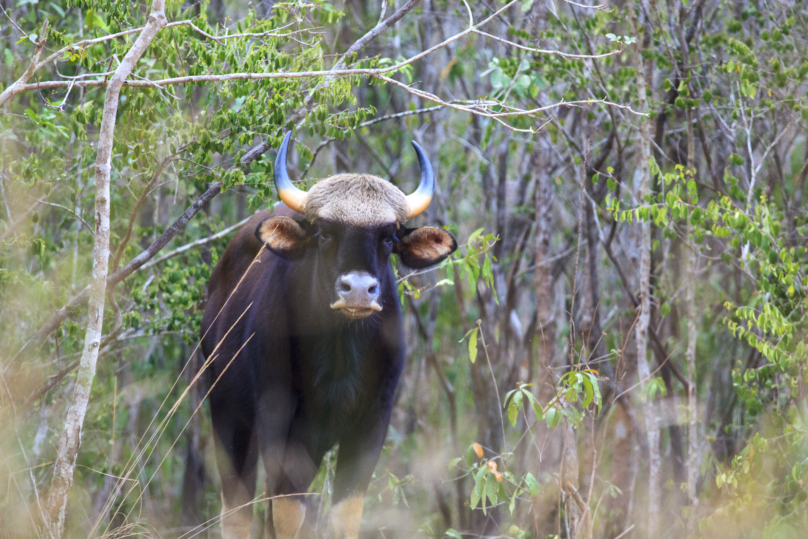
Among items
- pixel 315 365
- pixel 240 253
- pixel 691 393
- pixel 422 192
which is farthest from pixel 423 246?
pixel 691 393

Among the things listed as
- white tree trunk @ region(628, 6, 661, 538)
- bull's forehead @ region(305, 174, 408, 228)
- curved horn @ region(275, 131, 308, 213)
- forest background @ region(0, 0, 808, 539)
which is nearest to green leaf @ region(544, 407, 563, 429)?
forest background @ region(0, 0, 808, 539)

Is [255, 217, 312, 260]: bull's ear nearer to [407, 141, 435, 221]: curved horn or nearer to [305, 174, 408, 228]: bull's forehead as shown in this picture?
[305, 174, 408, 228]: bull's forehead

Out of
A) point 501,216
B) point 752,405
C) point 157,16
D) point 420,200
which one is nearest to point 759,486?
point 752,405

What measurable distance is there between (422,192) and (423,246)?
337 mm

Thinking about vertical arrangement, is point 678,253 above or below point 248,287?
below

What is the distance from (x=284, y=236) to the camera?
13.6ft

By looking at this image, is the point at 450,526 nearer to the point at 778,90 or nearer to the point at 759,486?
the point at 759,486

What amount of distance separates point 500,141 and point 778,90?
8.55ft

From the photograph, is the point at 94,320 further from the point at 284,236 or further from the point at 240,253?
the point at 240,253

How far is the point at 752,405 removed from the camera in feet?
17.2

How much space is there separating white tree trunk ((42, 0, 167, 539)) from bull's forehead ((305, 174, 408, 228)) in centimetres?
113

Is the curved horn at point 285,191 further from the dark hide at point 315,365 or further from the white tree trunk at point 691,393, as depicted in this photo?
the white tree trunk at point 691,393

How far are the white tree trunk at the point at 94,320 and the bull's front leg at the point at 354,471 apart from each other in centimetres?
151

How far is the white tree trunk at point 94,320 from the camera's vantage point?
10.4ft
